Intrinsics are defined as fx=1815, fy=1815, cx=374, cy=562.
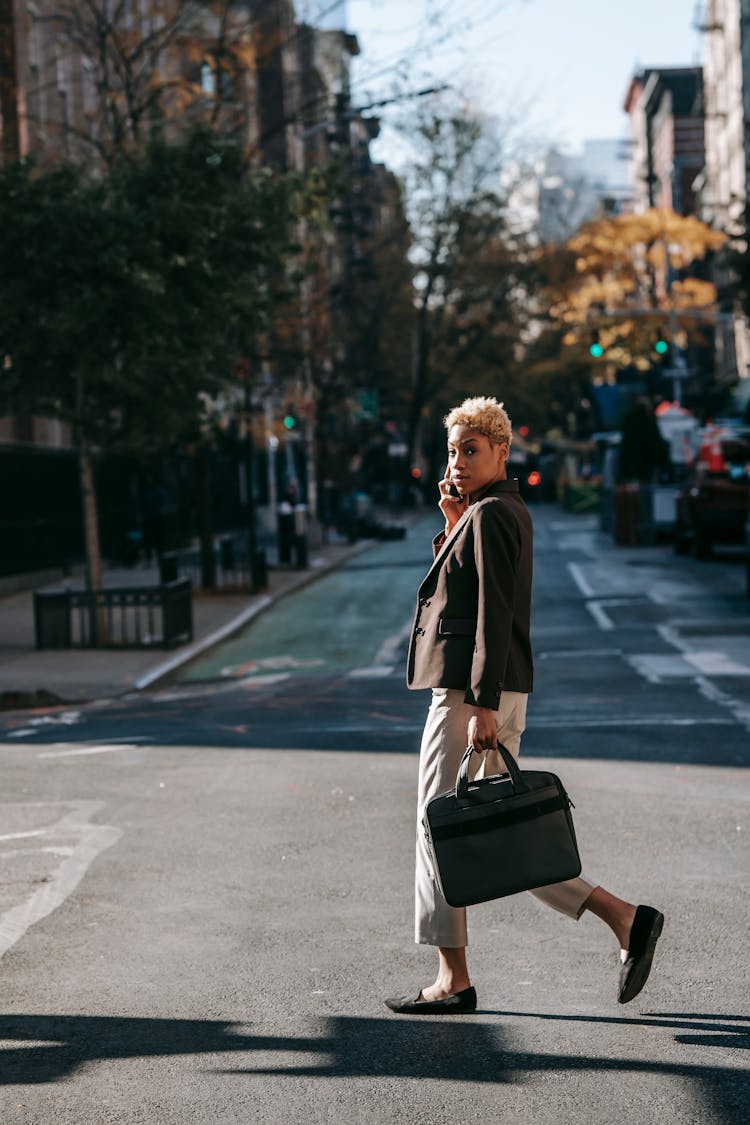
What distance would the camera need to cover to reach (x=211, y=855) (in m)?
8.08

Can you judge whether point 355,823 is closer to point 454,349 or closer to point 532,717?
point 532,717

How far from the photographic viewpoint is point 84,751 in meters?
11.7

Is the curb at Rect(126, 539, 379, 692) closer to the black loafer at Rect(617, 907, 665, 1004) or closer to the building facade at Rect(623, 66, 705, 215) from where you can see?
the black loafer at Rect(617, 907, 665, 1004)

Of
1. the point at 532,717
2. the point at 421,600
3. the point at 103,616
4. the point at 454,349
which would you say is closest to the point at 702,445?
the point at 103,616

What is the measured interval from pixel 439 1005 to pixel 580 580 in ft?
81.1

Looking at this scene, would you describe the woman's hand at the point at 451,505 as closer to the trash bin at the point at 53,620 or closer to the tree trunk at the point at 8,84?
the trash bin at the point at 53,620

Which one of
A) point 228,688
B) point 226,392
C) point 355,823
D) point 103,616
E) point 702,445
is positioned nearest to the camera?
point 355,823

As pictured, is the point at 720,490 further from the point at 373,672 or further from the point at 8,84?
the point at 373,672

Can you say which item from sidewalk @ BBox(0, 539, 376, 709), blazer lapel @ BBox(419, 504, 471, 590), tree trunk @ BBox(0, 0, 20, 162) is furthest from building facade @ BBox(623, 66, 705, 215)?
blazer lapel @ BBox(419, 504, 471, 590)

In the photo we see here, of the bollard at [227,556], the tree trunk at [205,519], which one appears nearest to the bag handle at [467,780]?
the tree trunk at [205,519]

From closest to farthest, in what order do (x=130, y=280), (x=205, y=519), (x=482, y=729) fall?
(x=482, y=729) < (x=130, y=280) < (x=205, y=519)

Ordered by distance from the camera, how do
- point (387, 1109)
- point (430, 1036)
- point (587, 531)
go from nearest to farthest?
1. point (387, 1109)
2. point (430, 1036)
3. point (587, 531)

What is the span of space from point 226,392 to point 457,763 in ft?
57.3

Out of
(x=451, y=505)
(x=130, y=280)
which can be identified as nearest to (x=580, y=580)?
(x=130, y=280)
